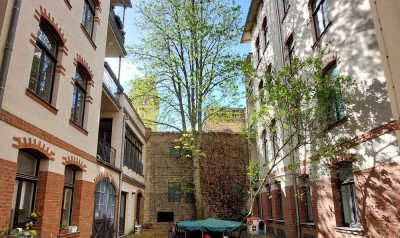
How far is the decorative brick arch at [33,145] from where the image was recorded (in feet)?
21.2

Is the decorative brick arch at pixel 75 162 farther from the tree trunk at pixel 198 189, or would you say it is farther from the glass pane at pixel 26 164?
the tree trunk at pixel 198 189

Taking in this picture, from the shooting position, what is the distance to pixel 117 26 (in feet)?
51.8

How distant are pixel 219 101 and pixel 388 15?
41.5ft

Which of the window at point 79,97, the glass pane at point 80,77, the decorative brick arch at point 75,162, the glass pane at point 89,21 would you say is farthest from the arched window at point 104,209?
the glass pane at point 89,21

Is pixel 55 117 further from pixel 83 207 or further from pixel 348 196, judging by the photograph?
pixel 348 196

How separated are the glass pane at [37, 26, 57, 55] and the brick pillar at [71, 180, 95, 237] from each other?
427cm

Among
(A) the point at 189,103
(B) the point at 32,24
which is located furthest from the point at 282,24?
(B) the point at 32,24

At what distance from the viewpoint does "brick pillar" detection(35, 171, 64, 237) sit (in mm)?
7629

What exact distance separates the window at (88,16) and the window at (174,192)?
1569cm

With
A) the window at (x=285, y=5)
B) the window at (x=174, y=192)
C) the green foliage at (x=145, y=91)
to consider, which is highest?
the window at (x=285, y=5)

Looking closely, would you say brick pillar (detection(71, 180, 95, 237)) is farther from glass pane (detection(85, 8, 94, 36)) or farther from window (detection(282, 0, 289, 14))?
window (detection(282, 0, 289, 14))

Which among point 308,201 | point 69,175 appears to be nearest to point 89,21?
point 69,175

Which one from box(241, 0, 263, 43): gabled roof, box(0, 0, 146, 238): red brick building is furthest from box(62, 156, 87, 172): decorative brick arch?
box(241, 0, 263, 43): gabled roof

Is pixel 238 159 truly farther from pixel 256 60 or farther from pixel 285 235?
pixel 285 235
